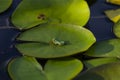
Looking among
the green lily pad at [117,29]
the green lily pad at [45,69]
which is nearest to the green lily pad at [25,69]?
the green lily pad at [45,69]

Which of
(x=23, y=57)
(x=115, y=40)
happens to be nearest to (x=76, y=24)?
(x=115, y=40)

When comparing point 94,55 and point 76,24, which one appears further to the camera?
point 76,24

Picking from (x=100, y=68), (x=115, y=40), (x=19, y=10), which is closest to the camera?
(x=100, y=68)

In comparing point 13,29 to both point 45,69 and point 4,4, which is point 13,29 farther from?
point 45,69

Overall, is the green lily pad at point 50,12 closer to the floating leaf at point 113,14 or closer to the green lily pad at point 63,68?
the floating leaf at point 113,14

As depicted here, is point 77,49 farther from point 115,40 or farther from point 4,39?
point 4,39

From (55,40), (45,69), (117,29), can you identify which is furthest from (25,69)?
(117,29)
